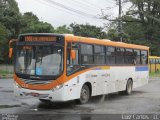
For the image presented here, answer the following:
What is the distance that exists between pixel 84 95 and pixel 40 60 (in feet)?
9.19

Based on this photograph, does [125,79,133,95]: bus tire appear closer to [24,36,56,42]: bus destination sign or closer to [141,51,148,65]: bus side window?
[141,51,148,65]: bus side window

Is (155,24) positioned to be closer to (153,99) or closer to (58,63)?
(153,99)

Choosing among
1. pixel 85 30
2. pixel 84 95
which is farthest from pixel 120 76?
pixel 85 30

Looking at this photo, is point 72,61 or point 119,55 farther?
point 119,55

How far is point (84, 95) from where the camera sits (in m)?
18.1

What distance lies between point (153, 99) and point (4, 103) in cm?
742

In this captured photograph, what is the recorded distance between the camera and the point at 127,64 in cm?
2292

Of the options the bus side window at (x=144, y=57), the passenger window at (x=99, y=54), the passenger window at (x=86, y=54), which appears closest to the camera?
the passenger window at (x=86, y=54)

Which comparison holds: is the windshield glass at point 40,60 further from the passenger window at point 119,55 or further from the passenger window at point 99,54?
the passenger window at point 119,55

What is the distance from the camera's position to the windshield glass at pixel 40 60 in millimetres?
16219

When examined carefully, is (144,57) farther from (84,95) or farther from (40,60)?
(40,60)

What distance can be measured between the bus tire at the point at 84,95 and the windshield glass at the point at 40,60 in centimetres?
216

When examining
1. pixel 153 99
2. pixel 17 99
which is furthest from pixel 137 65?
pixel 17 99

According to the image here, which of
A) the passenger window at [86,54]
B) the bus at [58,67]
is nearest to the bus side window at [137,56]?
the bus at [58,67]
